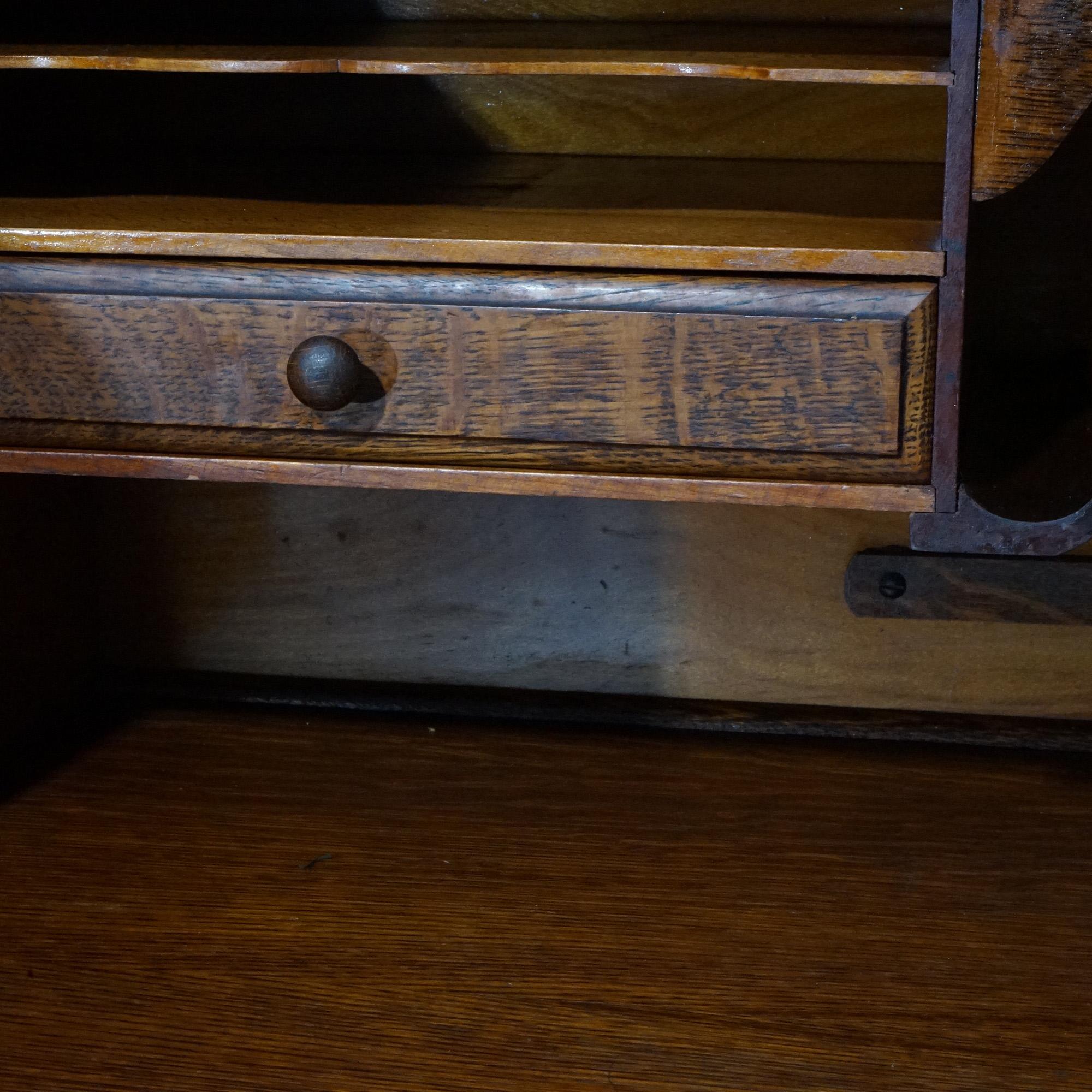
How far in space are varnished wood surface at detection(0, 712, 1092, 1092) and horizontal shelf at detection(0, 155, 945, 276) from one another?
17.7 inches

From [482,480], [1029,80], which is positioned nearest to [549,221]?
[482,480]

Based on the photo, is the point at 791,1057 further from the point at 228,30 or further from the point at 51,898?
the point at 228,30

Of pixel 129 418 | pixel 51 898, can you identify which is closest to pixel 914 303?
pixel 129 418

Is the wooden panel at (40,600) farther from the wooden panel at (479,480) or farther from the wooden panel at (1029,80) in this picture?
the wooden panel at (1029,80)

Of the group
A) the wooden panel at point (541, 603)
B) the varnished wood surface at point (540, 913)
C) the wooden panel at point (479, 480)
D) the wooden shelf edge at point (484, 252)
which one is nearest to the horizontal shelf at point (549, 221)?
the wooden shelf edge at point (484, 252)

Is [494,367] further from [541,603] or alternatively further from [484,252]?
[541,603]

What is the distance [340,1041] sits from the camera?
807 millimetres

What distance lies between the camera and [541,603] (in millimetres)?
1221

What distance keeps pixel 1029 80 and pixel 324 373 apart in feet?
1.34

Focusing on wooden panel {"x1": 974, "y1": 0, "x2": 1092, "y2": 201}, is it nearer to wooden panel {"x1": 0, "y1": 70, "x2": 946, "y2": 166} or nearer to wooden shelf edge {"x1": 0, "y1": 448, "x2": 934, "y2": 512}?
wooden shelf edge {"x1": 0, "y1": 448, "x2": 934, "y2": 512}

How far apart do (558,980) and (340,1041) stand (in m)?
0.14

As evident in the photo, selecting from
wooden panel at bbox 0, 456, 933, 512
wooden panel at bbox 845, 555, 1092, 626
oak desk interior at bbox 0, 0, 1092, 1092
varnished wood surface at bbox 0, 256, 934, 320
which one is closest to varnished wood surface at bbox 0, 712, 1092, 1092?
oak desk interior at bbox 0, 0, 1092, 1092

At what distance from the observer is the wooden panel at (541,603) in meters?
1.18

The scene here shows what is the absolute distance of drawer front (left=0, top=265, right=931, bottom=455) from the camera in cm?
74
